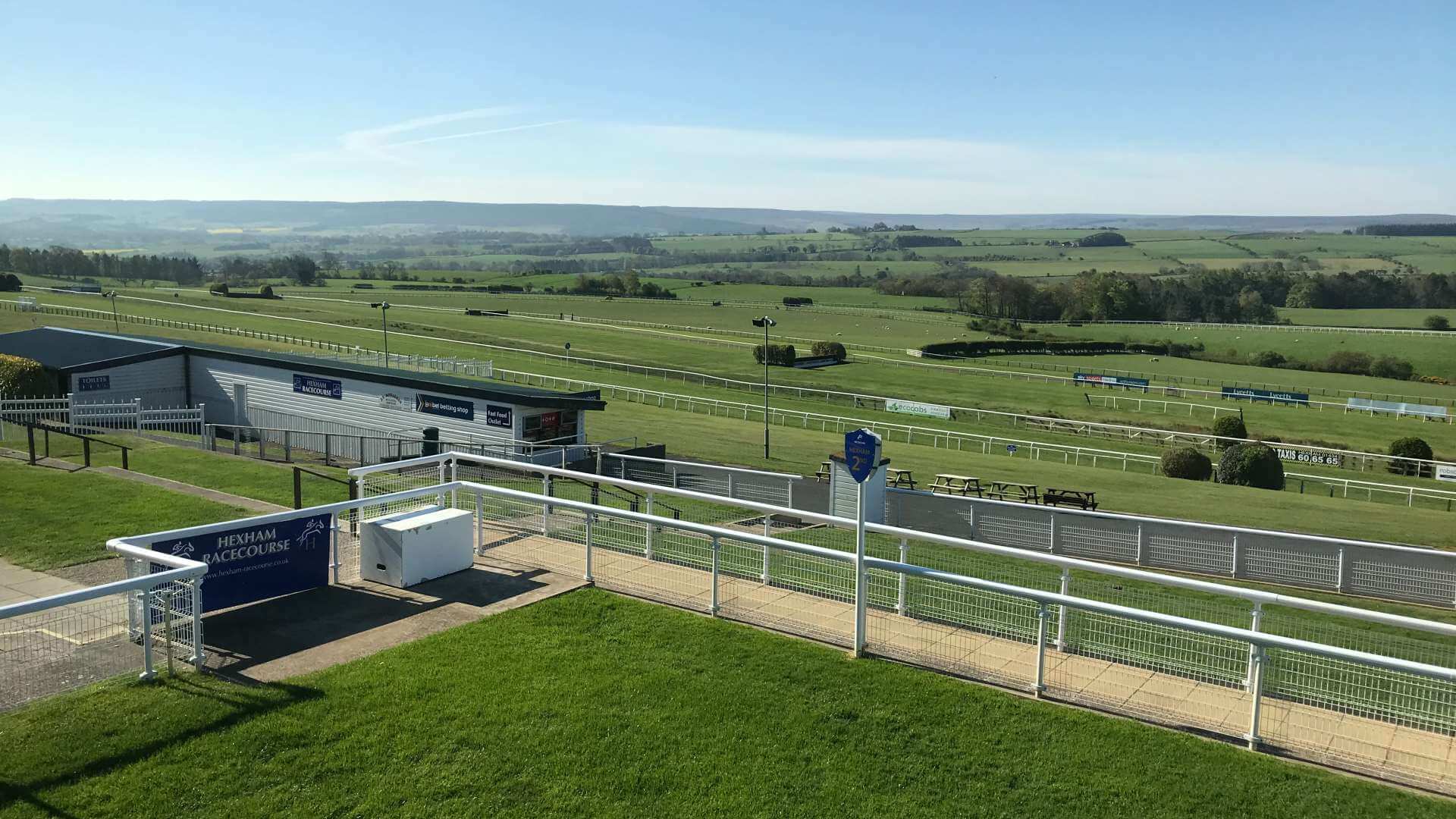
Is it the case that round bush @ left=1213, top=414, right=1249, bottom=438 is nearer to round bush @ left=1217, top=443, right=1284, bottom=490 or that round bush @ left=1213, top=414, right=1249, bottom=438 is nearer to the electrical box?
round bush @ left=1217, top=443, right=1284, bottom=490

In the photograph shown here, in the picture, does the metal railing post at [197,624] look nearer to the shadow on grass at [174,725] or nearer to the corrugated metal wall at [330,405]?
the shadow on grass at [174,725]

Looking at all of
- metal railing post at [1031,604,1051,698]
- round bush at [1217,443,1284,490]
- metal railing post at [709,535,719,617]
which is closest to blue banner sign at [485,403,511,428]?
metal railing post at [709,535,719,617]

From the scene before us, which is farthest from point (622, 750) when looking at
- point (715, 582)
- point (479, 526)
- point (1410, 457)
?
point (1410, 457)

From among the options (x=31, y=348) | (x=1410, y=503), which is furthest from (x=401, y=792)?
(x=31, y=348)

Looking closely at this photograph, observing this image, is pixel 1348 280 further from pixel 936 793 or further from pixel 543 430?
pixel 936 793

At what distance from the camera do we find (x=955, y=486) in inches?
1142

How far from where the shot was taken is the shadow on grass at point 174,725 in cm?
683

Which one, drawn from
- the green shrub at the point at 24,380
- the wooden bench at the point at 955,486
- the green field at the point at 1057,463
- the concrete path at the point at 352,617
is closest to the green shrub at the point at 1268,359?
the green field at the point at 1057,463

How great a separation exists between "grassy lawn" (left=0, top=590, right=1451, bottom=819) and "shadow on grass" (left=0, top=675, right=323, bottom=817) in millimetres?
17

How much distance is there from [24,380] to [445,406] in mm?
14360

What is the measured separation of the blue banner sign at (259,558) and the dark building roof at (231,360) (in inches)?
706

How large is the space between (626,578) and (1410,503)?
104 feet

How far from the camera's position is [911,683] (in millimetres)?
8758

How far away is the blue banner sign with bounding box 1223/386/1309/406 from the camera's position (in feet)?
217
